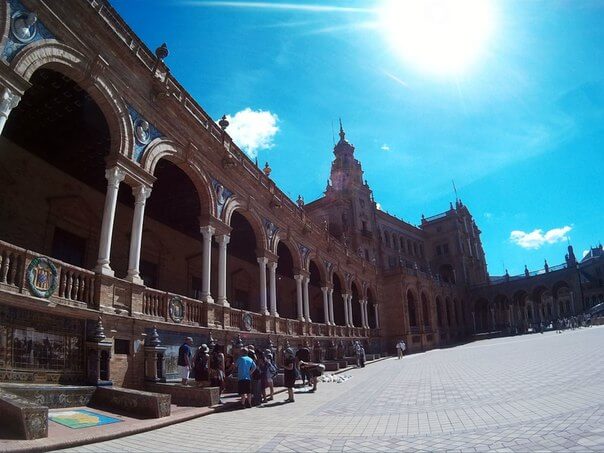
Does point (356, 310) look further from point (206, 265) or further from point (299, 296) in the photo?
point (206, 265)

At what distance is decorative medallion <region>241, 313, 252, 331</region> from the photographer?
15.4m

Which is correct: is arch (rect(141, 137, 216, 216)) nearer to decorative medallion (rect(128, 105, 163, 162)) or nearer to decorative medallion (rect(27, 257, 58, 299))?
decorative medallion (rect(128, 105, 163, 162))

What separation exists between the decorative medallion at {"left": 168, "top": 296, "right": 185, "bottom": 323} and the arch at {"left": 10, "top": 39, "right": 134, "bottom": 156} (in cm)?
437

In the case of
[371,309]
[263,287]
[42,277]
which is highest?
[371,309]

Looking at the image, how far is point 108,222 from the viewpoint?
1027cm

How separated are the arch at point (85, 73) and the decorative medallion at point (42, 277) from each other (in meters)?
3.91

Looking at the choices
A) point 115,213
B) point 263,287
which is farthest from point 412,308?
point 115,213

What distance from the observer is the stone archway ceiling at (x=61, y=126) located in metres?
10.3

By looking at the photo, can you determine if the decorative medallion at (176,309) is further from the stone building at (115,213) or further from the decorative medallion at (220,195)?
the decorative medallion at (220,195)

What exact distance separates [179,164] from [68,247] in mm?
5012

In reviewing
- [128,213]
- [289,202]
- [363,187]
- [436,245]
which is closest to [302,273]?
[289,202]

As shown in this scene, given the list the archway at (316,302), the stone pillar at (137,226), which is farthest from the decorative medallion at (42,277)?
the archway at (316,302)

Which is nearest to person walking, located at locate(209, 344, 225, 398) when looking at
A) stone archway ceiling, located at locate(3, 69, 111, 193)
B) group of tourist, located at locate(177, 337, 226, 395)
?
group of tourist, located at locate(177, 337, 226, 395)

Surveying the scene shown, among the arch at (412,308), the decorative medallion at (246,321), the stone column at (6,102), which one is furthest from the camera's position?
the arch at (412,308)
